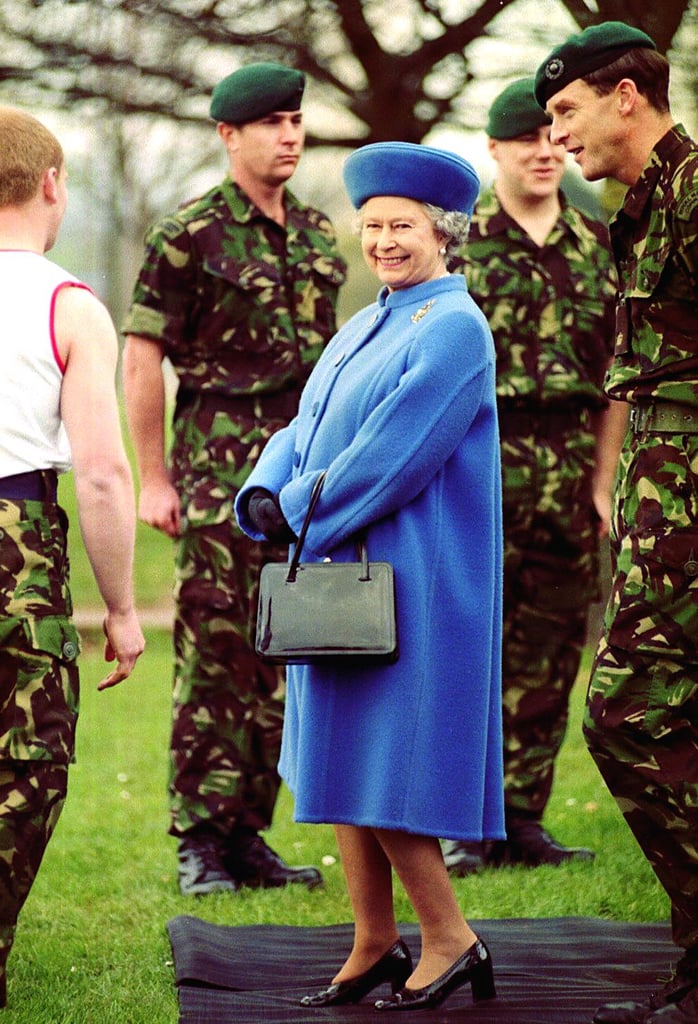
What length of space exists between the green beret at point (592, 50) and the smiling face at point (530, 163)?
Result: 1824 millimetres

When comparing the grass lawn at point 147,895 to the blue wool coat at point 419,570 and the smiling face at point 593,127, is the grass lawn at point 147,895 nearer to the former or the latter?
the blue wool coat at point 419,570

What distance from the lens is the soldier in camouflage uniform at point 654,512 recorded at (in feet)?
13.3

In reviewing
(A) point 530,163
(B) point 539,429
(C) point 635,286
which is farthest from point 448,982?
(A) point 530,163

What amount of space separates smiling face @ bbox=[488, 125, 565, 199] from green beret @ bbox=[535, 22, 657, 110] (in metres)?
1.82

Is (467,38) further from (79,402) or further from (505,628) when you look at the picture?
(79,402)

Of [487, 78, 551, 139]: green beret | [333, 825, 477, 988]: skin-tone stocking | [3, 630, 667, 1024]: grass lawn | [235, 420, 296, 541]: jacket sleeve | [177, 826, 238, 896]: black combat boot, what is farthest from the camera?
[487, 78, 551, 139]: green beret

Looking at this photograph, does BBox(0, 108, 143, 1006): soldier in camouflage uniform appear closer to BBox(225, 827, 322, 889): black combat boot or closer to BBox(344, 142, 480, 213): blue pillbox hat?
BBox(344, 142, 480, 213): blue pillbox hat

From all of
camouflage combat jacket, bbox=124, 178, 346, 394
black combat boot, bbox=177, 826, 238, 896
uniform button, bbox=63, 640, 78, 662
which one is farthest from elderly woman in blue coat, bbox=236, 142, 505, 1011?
camouflage combat jacket, bbox=124, 178, 346, 394

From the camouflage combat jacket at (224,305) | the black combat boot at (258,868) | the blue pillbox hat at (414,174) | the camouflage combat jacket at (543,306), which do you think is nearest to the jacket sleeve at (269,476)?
the blue pillbox hat at (414,174)

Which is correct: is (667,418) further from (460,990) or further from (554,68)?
(460,990)

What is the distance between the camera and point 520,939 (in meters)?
5.01

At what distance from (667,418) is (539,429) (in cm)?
200

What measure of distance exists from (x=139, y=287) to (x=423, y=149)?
6.31ft

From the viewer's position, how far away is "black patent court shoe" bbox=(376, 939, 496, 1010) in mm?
4156
